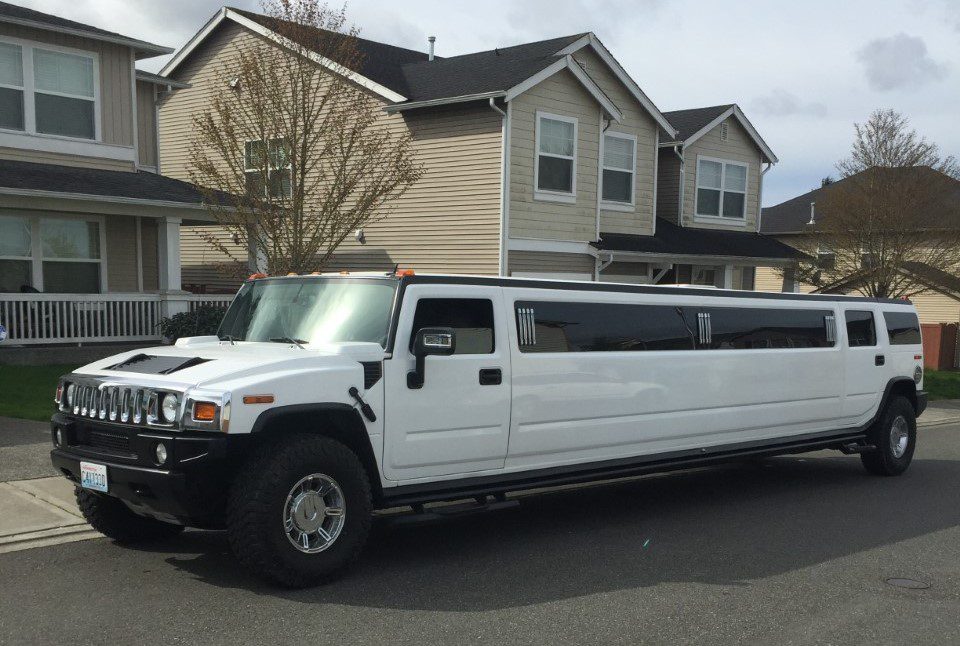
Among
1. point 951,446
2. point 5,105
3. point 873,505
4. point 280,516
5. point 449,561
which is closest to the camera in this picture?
point 280,516

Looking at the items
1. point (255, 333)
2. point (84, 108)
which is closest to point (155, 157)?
point (84, 108)

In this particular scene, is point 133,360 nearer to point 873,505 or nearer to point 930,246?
point 873,505

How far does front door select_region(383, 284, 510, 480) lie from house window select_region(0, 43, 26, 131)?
1380cm

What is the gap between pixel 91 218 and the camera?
1848 cm

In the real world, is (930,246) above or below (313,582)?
above

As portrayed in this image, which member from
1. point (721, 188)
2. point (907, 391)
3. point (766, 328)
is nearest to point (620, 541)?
point (766, 328)

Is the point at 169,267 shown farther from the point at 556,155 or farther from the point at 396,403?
the point at 396,403

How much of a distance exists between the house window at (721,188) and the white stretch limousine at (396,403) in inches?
670

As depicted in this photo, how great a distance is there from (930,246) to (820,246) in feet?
9.14

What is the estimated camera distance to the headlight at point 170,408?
5.55 meters

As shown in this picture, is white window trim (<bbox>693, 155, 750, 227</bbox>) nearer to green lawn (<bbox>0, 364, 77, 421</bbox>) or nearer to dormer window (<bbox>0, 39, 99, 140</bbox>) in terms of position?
dormer window (<bbox>0, 39, 99, 140</bbox>)

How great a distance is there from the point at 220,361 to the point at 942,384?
19.4 metres

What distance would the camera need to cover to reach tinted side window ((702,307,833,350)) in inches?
335

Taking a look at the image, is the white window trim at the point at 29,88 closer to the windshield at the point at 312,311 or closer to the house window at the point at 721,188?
the windshield at the point at 312,311
